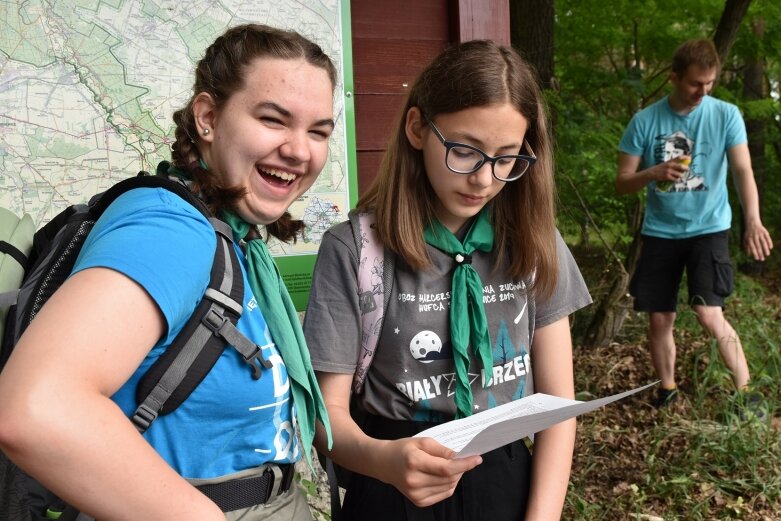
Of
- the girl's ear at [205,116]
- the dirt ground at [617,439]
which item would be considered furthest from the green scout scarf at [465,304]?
the dirt ground at [617,439]

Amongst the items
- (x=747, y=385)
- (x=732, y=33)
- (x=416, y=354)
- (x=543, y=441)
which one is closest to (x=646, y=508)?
(x=747, y=385)

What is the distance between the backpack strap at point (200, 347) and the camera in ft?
3.56

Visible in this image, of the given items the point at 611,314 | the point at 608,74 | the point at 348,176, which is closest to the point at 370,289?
the point at 348,176

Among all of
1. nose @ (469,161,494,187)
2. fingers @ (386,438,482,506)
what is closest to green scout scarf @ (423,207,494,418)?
nose @ (469,161,494,187)

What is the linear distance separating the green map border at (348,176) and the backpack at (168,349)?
161 cm

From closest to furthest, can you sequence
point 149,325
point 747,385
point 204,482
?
point 149,325
point 204,482
point 747,385

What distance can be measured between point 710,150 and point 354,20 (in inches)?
116

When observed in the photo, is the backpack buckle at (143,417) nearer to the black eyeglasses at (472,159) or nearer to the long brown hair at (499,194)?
the long brown hair at (499,194)

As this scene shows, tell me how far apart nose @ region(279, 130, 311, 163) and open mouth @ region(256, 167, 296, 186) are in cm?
4

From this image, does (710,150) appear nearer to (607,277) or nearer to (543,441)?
(607,277)

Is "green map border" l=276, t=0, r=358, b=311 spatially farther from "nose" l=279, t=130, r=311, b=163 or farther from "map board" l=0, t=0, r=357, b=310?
"nose" l=279, t=130, r=311, b=163

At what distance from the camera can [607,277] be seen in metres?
6.79

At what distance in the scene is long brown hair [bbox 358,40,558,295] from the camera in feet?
5.88

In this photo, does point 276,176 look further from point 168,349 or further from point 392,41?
point 392,41
